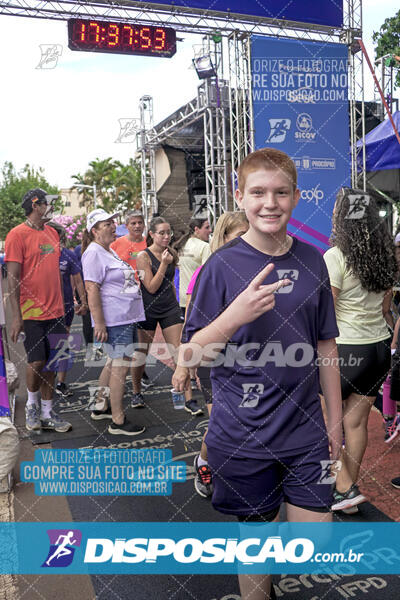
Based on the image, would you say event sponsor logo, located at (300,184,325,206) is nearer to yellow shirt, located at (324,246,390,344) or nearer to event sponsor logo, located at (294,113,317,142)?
event sponsor logo, located at (294,113,317,142)

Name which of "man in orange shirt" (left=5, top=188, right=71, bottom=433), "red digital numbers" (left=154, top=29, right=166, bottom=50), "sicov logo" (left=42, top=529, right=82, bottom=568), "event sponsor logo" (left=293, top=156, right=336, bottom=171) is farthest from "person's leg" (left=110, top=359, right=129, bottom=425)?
"red digital numbers" (left=154, top=29, right=166, bottom=50)

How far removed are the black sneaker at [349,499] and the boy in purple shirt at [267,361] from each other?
1.23 m

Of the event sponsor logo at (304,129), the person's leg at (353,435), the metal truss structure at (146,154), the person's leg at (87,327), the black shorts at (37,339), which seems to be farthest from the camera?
the metal truss structure at (146,154)

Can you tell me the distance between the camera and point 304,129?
8711 mm

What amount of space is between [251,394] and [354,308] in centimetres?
127

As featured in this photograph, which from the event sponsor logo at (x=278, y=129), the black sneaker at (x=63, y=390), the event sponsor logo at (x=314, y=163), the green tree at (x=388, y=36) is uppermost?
the green tree at (x=388, y=36)

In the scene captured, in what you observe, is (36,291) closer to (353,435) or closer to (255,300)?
(353,435)

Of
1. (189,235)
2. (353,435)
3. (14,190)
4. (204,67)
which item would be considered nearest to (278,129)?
(204,67)

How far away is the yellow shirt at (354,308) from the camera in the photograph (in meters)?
2.64

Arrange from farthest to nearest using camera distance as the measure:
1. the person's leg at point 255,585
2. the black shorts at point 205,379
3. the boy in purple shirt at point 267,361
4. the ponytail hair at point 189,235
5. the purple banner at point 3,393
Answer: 1. the ponytail hair at point 189,235
2. the purple banner at point 3,393
3. the black shorts at point 205,379
4. the person's leg at point 255,585
5. the boy in purple shirt at point 267,361

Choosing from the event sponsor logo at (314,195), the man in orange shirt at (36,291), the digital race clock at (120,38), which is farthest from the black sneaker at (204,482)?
the digital race clock at (120,38)

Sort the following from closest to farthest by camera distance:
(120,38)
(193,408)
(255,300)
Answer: (255,300)
(193,408)
(120,38)

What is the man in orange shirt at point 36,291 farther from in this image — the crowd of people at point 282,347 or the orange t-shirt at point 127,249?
the crowd of people at point 282,347

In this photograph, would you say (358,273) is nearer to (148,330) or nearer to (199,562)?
(199,562)
